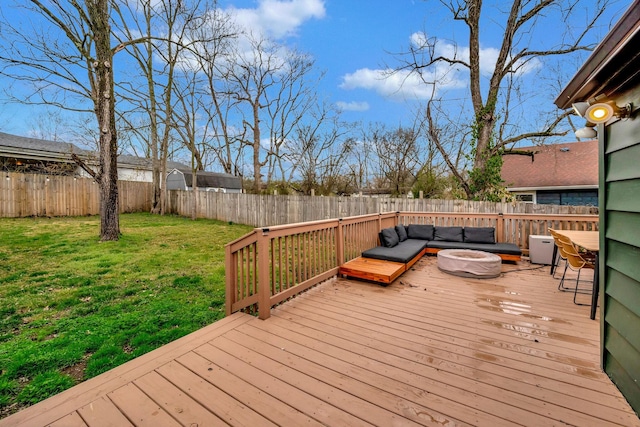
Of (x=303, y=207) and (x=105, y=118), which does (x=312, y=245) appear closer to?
(x=303, y=207)

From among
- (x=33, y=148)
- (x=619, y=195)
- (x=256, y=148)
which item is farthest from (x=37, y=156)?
(x=619, y=195)

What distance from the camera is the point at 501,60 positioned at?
8.53 m

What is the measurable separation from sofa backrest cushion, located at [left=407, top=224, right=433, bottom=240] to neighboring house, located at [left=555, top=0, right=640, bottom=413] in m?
4.24

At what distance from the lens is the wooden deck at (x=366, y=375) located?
→ 161cm

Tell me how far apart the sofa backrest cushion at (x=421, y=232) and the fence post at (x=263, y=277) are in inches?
170

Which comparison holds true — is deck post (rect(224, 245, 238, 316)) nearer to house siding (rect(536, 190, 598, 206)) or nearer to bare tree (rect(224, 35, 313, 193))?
bare tree (rect(224, 35, 313, 193))

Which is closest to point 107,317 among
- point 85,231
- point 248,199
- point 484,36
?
point 85,231

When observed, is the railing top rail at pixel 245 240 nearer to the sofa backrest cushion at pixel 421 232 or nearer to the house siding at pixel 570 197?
the sofa backrest cushion at pixel 421 232

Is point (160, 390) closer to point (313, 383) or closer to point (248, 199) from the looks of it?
point (313, 383)

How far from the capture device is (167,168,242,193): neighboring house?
20.2 m

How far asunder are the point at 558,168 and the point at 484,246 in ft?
33.3

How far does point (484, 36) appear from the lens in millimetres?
8766

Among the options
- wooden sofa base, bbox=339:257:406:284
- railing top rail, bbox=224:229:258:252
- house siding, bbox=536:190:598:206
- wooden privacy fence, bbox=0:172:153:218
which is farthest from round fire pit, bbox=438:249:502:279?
wooden privacy fence, bbox=0:172:153:218

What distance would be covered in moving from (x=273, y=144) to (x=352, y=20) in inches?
307
